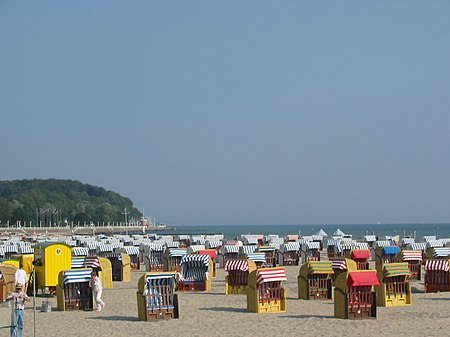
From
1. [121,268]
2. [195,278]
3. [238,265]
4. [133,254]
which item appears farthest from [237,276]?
[133,254]

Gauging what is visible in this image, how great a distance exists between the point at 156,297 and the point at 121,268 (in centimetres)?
908

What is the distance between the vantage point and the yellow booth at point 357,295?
14.5 meters

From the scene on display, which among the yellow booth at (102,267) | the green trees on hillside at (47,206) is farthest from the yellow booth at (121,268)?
the green trees on hillside at (47,206)

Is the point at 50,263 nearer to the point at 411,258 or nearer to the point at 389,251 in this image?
the point at 411,258

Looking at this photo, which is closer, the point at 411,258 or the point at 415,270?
the point at 411,258

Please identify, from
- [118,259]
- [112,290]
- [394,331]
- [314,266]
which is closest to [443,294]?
[314,266]

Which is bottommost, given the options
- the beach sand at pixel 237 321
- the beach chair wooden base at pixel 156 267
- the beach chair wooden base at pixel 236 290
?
the beach sand at pixel 237 321

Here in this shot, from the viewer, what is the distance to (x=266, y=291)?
1566 cm

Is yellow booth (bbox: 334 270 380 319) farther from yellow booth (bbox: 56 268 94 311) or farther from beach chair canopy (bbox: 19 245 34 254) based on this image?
beach chair canopy (bbox: 19 245 34 254)

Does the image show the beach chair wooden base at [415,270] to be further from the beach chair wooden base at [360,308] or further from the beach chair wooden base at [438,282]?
the beach chair wooden base at [360,308]

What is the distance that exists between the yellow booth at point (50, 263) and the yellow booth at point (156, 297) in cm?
435

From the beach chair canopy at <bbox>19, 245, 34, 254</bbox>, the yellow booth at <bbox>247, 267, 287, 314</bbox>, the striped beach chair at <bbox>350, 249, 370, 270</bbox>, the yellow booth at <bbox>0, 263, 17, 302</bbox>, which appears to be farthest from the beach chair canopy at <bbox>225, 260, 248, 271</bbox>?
the beach chair canopy at <bbox>19, 245, 34, 254</bbox>

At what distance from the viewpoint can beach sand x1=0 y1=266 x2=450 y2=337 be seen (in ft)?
43.3

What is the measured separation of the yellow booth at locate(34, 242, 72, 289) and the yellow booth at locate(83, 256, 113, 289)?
1.58m
